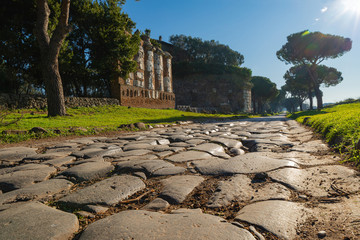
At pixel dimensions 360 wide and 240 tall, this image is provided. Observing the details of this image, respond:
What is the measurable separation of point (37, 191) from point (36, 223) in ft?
2.14

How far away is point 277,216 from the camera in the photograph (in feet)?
3.89

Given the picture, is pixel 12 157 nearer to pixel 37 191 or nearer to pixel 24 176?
pixel 24 176

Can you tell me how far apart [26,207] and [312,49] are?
31150 mm

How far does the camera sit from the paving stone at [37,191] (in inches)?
61.6

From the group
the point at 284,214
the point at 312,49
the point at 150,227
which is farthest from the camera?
the point at 312,49

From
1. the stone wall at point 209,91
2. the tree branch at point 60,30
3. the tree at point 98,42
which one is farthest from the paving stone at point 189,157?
the stone wall at point 209,91

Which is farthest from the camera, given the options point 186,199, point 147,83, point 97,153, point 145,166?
point 147,83

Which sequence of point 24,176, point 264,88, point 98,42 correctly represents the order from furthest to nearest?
point 264,88 < point 98,42 < point 24,176

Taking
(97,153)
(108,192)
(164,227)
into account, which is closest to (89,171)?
(108,192)

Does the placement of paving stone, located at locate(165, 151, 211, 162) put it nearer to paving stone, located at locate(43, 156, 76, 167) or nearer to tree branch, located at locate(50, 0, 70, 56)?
paving stone, located at locate(43, 156, 76, 167)

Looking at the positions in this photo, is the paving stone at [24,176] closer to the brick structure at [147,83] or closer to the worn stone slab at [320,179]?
the worn stone slab at [320,179]

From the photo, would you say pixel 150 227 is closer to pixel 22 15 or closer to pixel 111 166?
pixel 111 166

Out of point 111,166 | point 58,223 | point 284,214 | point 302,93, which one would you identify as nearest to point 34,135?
point 111,166

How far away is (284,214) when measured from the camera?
47.6 inches
